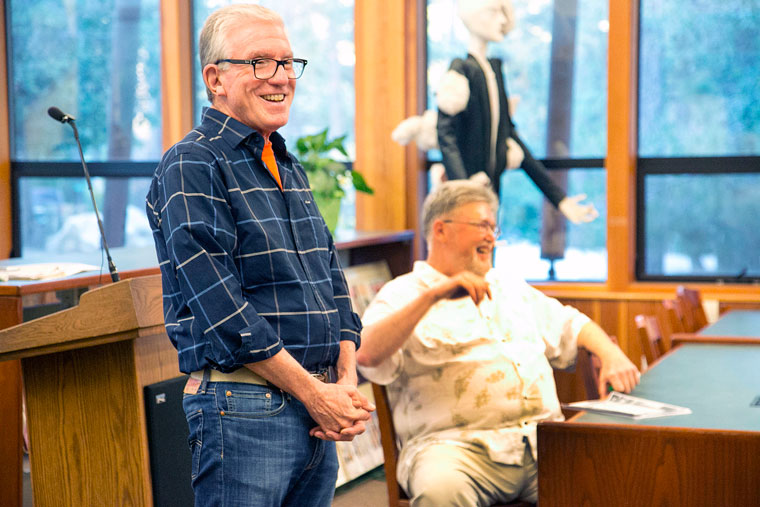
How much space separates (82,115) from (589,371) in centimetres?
460

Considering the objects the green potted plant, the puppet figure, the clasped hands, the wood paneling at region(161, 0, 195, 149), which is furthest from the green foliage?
the clasped hands

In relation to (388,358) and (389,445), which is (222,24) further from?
(389,445)

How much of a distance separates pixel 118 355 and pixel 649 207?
3710mm

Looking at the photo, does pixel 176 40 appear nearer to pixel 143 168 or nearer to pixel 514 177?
pixel 143 168

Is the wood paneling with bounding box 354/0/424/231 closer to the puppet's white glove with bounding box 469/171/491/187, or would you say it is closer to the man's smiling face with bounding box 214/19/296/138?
the puppet's white glove with bounding box 469/171/491/187

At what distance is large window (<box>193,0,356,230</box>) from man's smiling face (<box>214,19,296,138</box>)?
389 centimetres

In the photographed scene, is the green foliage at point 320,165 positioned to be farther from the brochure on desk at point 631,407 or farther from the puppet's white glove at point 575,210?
the brochure on desk at point 631,407

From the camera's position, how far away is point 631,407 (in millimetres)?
2285

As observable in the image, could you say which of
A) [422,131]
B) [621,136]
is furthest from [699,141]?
[422,131]

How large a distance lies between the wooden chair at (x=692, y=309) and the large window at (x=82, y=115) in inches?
141

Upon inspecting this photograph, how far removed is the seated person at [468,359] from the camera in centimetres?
245

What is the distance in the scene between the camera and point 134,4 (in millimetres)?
5980

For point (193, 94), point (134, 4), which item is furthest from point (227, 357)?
point (134, 4)

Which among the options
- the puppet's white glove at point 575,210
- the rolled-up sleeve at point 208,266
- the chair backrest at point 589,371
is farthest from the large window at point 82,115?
the rolled-up sleeve at point 208,266
